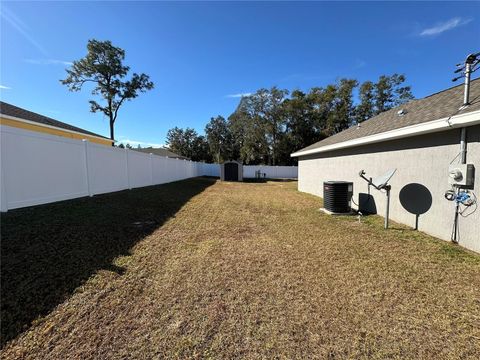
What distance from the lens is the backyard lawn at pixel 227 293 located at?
6.33 feet

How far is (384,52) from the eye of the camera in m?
15.1

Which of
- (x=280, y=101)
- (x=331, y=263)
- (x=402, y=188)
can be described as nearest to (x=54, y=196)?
(x=331, y=263)

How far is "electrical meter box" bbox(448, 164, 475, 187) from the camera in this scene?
4.17 metres

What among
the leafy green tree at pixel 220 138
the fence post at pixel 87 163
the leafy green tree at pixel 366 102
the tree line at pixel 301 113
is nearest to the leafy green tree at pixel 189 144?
the leafy green tree at pixel 220 138

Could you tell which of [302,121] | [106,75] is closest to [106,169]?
[106,75]

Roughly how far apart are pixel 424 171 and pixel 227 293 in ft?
18.0

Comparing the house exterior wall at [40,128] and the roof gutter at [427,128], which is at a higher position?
the house exterior wall at [40,128]

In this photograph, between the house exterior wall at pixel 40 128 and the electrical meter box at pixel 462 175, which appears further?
the house exterior wall at pixel 40 128

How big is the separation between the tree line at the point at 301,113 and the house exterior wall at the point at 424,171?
92.2 ft

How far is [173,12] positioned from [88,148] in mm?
5977

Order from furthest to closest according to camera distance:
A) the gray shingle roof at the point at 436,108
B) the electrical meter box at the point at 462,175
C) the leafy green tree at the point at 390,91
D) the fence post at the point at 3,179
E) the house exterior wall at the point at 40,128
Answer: the leafy green tree at the point at 390,91
the house exterior wall at the point at 40,128
the gray shingle roof at the point at 436,108
the fence post at the point at 3,179
the electrical meter box at the point at 462,175

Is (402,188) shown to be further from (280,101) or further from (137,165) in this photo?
(280,101)

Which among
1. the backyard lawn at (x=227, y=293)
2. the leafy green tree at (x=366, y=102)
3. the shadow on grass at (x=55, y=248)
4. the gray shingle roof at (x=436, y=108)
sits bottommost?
the backyard lawn at (x=227, y=293)

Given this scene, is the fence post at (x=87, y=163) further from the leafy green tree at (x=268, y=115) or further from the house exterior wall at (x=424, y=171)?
the leafy green tree at (x=268, y=115)
